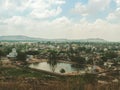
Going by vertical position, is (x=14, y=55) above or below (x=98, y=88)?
below

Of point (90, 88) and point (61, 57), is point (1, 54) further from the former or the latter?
point (90, 88)

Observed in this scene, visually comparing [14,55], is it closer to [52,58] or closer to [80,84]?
[52,58]

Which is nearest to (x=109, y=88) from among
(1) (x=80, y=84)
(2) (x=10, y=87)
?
(1) (x=80, y=84)

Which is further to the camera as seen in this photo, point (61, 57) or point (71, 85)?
point (61, 57)

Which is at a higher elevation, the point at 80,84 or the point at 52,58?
the point at 80,84

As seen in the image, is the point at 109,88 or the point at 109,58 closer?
the point at 109,88

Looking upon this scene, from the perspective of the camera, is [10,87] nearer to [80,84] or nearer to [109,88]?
[80,84]

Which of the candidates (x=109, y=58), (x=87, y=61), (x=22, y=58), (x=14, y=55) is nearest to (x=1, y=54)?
(x=14, y=55)

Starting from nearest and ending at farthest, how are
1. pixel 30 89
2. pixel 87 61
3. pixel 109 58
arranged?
1. pixel 30 89
2. pixel 87 61
3. pixel 109 58

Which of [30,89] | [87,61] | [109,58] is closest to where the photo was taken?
[30,89]
